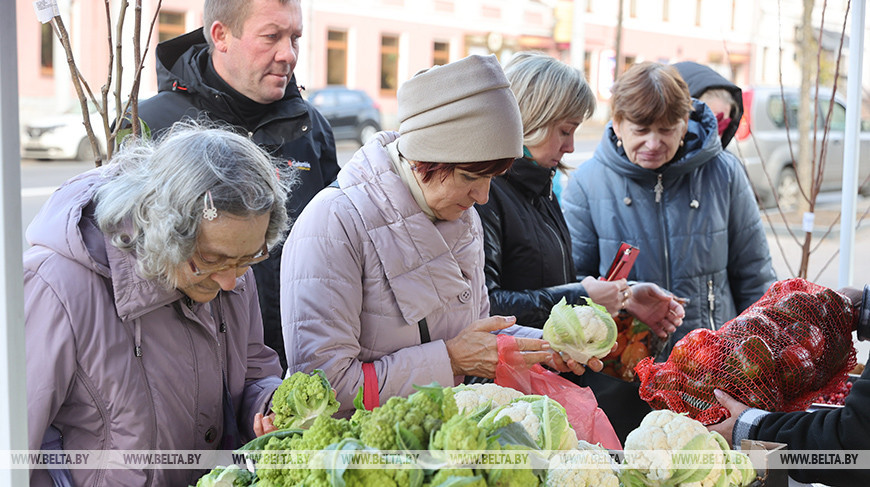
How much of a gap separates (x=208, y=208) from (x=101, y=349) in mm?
314

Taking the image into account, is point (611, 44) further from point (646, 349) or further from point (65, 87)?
point (646, 349)

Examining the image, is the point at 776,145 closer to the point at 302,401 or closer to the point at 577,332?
the point at 577,332

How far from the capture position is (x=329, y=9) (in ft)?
67.1

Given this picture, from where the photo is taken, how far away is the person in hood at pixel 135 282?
1437 mm

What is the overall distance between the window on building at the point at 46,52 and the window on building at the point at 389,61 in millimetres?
8192

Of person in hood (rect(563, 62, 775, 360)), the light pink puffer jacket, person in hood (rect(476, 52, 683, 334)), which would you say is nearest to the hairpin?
the light pink puffer jacket

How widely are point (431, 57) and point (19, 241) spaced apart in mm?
22115

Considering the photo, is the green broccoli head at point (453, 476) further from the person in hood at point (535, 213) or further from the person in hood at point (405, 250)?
the person in hood at point (535, 213)

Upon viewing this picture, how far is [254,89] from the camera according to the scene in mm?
2570

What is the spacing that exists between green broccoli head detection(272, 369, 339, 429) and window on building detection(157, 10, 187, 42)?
700 inches

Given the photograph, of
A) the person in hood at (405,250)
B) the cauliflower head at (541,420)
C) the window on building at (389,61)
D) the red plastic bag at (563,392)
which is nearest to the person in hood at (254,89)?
the person in hood at (405,250)

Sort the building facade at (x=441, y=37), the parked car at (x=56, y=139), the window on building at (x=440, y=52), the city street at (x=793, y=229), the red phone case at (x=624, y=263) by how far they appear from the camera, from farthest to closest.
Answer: the window on building at (x=440, y=52)
the building facade at (x=441, y=37)
the parked car at (x=56, y=139)
the city street at (x=793, y=229)
the red phone case at (x=624, y=263)

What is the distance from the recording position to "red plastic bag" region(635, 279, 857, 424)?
6.41ft

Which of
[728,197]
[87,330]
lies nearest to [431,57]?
[728,197]
